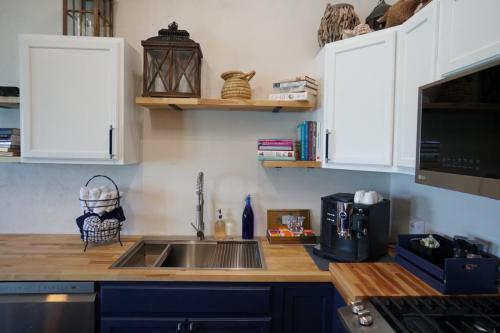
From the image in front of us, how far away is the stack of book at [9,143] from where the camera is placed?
1731 mm

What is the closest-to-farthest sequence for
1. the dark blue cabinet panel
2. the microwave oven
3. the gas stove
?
1. the microwave oven
2. the gas stove
3. the dark blue cabinet panel

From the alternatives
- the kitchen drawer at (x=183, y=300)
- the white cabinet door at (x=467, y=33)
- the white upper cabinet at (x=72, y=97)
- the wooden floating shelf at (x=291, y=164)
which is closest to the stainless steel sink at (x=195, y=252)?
the kitchen drawer at (x=183, y=300)

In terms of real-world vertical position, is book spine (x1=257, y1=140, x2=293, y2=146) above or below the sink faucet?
above

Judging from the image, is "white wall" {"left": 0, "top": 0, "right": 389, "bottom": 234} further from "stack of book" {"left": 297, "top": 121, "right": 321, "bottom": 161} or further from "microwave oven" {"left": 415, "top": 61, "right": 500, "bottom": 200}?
"microwave oven" {"left": 415, "top": 61, "right": 500, "bottom": 200}

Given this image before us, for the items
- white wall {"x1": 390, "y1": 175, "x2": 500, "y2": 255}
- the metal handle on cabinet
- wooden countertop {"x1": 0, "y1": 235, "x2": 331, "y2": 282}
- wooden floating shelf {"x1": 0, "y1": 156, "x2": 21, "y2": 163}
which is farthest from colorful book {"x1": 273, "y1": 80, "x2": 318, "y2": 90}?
wooden floating shelf {"x1": 0, "y1": 156, "x2": 21, "y2": 163}

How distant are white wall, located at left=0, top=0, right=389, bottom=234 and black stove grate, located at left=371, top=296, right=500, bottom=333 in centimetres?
99

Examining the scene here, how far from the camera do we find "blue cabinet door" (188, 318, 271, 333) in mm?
1412

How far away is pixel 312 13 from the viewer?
1998 mm

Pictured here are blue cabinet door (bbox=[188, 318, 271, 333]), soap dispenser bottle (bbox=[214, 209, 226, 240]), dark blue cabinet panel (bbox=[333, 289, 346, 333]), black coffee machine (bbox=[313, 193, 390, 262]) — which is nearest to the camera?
dark blue cabinet panel (bbox=[333, 289, 346, 333])

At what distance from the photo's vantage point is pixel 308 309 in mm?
1455

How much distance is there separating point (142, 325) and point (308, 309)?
0.81 meters

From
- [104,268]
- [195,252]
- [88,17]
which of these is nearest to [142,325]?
[104,268]

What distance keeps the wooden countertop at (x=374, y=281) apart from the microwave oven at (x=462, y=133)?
47cm

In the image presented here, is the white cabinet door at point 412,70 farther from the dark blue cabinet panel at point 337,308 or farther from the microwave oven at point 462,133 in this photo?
the dark blue cabinet panel at point 337,308
